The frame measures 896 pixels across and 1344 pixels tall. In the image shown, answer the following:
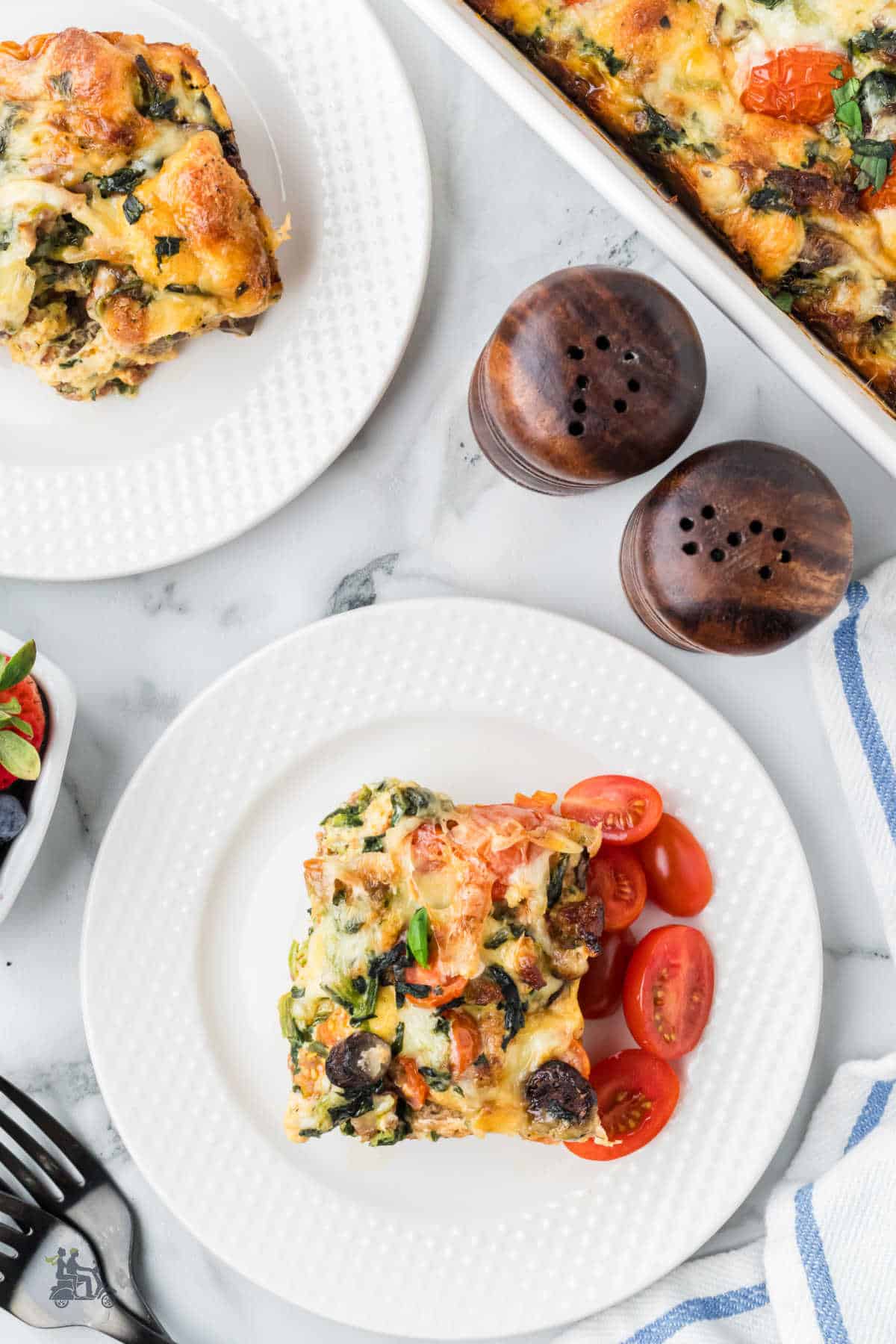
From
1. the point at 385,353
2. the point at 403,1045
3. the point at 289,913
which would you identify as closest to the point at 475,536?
the point at 385,353

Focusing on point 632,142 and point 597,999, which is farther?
point 597,999

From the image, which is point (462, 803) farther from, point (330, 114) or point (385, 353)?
point (330, 114)

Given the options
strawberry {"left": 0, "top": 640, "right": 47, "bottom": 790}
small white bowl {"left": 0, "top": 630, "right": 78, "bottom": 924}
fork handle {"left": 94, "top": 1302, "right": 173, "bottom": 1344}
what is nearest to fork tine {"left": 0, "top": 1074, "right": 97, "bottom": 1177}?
fork handle {"left": 94, "top": 1302, "right": 173, "bottom": 1344}

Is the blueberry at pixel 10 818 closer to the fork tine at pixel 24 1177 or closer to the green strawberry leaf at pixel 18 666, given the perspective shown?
the green strawberry leaf at pixel 18 666

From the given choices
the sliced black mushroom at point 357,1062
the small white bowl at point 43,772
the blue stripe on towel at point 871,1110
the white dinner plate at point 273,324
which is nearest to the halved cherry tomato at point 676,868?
the blue stripe on towel at point 871,1110

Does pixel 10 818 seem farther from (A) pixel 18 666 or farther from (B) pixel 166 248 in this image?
(B) pixel 166 248

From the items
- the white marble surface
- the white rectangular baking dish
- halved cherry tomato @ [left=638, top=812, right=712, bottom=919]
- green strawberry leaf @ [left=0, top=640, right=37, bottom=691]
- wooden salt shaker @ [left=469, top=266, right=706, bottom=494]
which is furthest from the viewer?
the white marble surface

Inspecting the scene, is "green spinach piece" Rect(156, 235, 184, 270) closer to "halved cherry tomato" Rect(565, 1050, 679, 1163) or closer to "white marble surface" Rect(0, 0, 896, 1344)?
"white marble surface" Rect(0, 0, 896, 1344)
